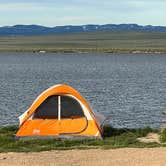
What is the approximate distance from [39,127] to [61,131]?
714mm

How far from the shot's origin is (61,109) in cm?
1986

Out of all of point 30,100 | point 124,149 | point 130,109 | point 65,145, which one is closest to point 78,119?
point 65,145

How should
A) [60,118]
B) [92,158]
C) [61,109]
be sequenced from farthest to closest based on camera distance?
[61,109] < [60,118] < [92,158]

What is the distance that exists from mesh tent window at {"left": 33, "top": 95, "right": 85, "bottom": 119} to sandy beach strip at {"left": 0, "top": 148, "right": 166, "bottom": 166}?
3629 millimetres

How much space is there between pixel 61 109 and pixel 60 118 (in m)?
0.32

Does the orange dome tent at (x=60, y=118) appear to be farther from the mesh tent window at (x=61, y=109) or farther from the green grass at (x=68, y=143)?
the green grass at (x=68, y=143)

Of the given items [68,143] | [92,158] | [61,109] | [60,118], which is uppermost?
[61,109]

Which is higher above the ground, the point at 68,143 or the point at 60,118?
the point at 60,118

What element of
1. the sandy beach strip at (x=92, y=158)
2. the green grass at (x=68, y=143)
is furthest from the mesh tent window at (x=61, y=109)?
the sandy beach strip at (x=92, y=158)

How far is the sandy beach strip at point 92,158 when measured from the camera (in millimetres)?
14367

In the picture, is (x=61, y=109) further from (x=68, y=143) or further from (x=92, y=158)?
(x=92, y=158)

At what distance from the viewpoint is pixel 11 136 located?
1920cm

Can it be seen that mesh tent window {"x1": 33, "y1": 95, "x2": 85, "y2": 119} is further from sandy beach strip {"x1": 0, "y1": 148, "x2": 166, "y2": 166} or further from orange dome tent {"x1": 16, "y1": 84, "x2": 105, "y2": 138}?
sandy beach strip {"x1": 0, "y1": 148, "x2": 166, "y2": 166}

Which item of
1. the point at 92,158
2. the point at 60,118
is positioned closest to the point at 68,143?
the point at 60,118
